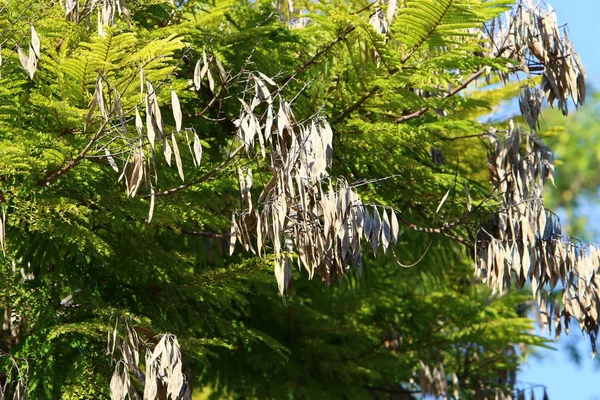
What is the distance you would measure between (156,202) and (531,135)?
A: 8.00ft

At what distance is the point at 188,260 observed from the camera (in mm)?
5152

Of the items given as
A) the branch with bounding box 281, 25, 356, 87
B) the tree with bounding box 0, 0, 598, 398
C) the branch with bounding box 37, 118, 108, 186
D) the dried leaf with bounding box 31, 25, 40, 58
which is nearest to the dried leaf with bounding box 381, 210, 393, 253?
the tree with bounding box 0, 0, 598, 398

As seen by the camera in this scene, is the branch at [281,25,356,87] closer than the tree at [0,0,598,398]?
No

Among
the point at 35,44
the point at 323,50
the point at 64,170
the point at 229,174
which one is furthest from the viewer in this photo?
the point at 323,50

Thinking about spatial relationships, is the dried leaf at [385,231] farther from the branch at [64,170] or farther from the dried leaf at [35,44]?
the dried leaf at [35,44]

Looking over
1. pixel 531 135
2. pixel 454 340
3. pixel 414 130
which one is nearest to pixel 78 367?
pixel 414 130

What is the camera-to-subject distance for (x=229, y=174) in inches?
202

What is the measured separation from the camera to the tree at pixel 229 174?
4.25 meters

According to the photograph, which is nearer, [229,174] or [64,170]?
[64,170]

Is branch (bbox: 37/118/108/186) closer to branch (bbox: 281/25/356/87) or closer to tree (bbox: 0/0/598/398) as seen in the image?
tree (bbox: 0/0/598/398)

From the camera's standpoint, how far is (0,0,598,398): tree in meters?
4.25

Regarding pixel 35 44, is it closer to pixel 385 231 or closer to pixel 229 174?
pixel 229 174

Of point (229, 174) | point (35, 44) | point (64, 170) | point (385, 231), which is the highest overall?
point (35, 44)

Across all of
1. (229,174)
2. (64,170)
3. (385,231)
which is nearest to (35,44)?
(64,170)
